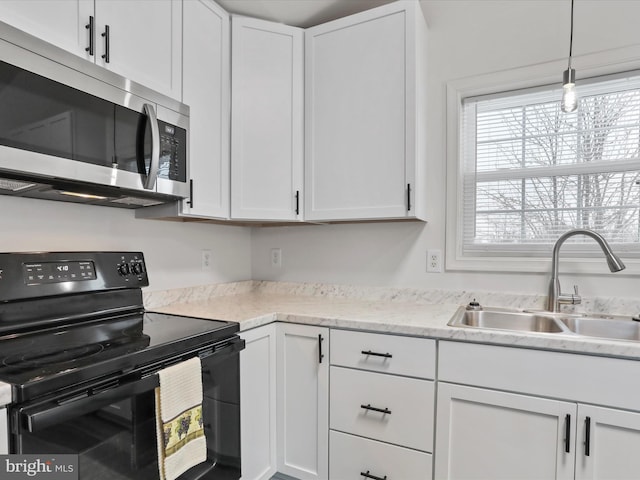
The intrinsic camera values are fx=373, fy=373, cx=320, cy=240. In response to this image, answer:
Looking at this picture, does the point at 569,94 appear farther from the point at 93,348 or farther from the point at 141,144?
the point at 93,348

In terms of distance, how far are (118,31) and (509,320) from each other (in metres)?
2.05

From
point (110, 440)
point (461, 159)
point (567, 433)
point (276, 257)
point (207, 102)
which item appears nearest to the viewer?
point (110, 440)

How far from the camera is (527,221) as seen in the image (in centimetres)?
192

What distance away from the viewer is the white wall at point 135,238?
4.55 feet

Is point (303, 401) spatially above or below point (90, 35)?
below

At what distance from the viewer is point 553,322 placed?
5.47 ft

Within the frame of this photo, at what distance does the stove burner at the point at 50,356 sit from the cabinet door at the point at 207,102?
28.8 inches

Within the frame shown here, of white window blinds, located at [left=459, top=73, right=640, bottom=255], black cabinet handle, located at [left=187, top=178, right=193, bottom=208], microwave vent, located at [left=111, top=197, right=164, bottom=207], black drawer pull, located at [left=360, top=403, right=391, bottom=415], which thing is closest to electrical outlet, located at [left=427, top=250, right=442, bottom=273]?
white window blinds, located at [left=459, top=73, right=640, bottom=255]

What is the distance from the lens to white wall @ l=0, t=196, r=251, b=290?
1388mm

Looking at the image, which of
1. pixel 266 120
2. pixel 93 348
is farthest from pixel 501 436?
pixel 266 120

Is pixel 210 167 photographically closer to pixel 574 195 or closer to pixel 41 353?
pixel 41 353

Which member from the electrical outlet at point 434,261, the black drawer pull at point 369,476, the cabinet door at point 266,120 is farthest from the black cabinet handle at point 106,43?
the black drawer pull at point 369,476

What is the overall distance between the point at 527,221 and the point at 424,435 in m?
1.18

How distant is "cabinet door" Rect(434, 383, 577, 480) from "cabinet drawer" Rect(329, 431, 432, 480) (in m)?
0.08
